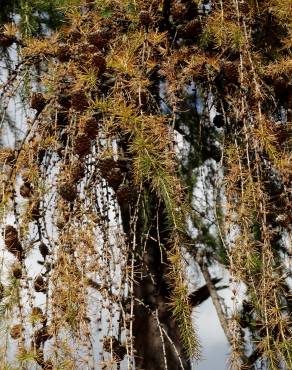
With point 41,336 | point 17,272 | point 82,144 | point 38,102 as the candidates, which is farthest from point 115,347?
point 38,102

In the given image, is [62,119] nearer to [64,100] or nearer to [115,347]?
[64,100]

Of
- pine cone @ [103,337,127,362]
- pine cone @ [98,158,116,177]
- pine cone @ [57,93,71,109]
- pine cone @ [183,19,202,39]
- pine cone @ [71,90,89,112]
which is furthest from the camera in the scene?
pine cone @ [183,19,202,39]

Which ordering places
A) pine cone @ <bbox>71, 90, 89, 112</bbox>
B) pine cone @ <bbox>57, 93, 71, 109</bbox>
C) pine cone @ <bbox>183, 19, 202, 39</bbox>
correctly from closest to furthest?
pine cone @ <bbox>71, 90, 89, 112</bbox> < pine cone @ <bbox>57, 93, 71, 109</bbox> < pine cone @ <bbox>183, 19, 202, 39</bbox>

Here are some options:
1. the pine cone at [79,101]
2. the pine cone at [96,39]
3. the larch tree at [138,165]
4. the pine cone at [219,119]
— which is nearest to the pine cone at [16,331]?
the larch tree at [138,165]

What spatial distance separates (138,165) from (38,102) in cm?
37

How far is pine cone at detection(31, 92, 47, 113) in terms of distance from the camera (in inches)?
53.0

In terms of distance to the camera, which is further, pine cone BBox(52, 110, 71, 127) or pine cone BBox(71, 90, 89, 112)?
pine cone BBox(52, 110, 71, 127)

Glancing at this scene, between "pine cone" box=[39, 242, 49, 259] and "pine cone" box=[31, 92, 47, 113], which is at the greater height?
"pine cone" box=[31, 92, 47, 113]

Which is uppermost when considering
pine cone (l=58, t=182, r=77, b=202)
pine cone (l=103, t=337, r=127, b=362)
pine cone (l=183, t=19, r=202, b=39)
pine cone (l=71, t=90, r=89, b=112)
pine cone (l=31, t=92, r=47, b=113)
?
pine cone (l=183, t=19, r=202, b=39)

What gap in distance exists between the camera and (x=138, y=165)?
1069 millimetres

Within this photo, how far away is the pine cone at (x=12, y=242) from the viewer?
1176 mm

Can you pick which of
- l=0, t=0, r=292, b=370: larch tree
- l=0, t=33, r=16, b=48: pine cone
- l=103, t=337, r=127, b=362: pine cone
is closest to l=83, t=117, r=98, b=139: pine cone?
l=0, t=0, r=292, b=370: larch tree

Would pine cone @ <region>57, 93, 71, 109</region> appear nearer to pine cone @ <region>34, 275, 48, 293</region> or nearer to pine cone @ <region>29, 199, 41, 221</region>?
pine cone @ <region>29, 199, 41, 221</region>

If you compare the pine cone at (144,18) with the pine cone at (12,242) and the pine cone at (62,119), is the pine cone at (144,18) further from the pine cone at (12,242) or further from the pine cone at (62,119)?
the pine cone at (12,242)
